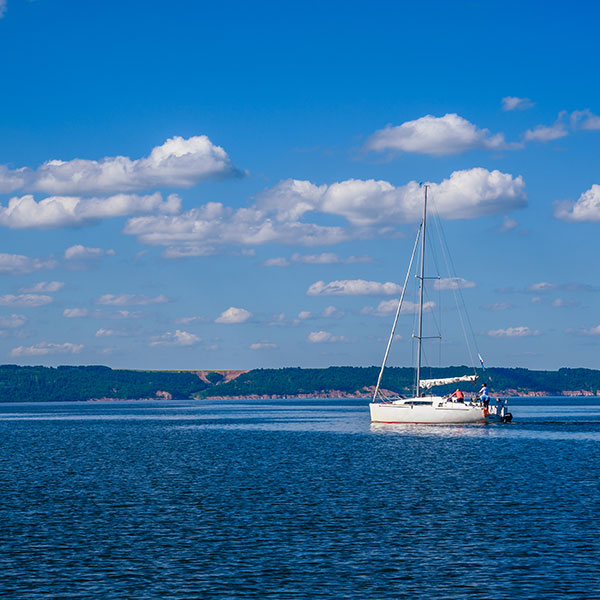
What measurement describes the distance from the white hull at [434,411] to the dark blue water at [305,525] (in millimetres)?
26721

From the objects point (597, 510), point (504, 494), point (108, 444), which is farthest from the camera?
point (108, 444)

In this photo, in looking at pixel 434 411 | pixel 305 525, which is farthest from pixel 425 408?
pixel 305 525

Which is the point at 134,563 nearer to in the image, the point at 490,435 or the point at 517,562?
the point at 517,562

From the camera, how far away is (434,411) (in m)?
114

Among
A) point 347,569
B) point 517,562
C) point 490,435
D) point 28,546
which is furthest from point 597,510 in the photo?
point 490,435

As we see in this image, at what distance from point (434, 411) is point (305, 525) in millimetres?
72411

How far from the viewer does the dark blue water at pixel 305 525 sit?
3200 cm

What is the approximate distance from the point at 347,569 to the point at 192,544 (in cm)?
818

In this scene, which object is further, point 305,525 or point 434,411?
point 434,411

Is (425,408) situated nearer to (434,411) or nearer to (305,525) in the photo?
(434,411)

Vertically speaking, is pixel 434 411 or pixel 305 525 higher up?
pixel 434 411

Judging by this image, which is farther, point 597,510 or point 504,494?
point 504,494

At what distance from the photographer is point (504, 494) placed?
5494cm

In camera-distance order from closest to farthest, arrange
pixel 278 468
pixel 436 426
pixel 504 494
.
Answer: pixel 504 494 < pixel 278 468 < pixel 436 426
